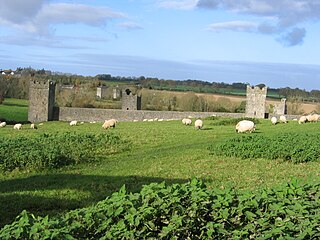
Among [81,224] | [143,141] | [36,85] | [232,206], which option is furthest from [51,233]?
[36,85]

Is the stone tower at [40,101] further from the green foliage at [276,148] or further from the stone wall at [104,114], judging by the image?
the green foliage at [276,148]

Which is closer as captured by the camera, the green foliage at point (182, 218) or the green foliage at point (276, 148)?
the green foliage at point (182, 218)

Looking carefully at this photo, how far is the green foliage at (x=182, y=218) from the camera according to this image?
16.6 feet

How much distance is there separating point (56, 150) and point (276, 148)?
770 centimetres

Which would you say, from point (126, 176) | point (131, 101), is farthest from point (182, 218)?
point (131, 101)

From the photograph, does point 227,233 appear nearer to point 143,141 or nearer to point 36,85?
point 143,141

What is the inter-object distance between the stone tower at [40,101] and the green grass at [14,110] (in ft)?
10.1

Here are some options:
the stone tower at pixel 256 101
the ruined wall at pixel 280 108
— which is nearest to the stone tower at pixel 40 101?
the stone tower at pixel 256 101

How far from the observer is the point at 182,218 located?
537cm

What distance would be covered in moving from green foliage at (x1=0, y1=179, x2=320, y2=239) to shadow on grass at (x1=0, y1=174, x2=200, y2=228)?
4.63 meters

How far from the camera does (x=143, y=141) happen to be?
23141 millimetres

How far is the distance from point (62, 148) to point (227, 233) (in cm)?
1485

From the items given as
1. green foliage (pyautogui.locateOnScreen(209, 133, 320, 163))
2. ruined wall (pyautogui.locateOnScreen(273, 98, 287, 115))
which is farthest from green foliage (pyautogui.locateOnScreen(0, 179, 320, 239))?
ruined wall (pyautogui.locateOnScreen(273, 98, 287, 115))

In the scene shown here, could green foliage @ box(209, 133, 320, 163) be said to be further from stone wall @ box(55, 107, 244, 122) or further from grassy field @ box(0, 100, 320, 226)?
stone wall @ box(55, 107, 244, 122)
